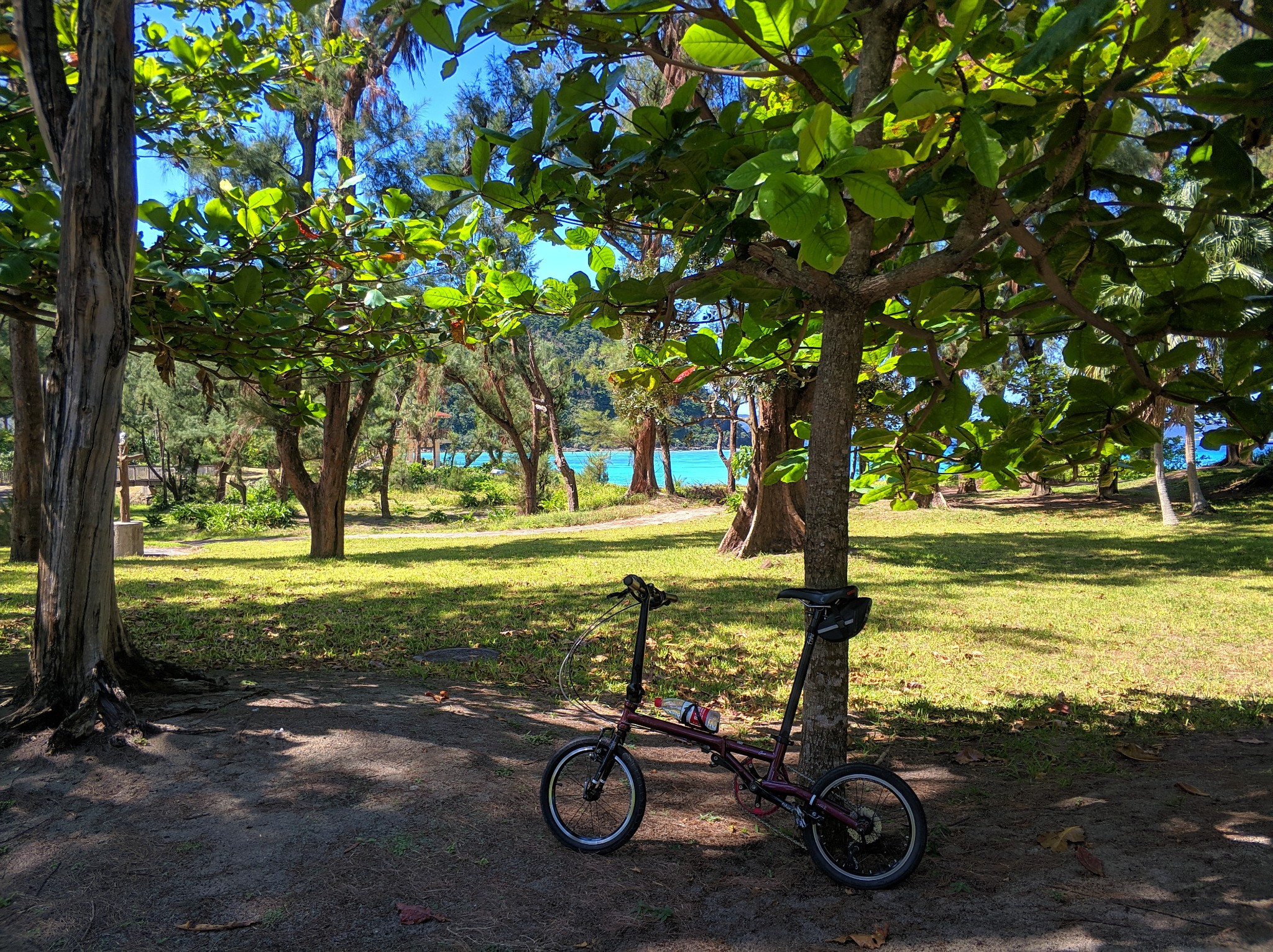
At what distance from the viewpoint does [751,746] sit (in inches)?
114

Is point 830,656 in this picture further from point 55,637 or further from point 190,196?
point 190,196

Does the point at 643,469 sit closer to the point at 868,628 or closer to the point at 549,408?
the point at 549,408

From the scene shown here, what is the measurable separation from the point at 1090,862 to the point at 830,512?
1.44 m

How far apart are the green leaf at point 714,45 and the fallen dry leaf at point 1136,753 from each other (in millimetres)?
3980

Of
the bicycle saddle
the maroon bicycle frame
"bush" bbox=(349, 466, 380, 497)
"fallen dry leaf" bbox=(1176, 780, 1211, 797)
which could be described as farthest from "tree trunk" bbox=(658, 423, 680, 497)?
the bicycle saddle

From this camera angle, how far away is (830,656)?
3.11 m

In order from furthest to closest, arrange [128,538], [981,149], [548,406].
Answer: [548,406]
[128,538]
[981,149]

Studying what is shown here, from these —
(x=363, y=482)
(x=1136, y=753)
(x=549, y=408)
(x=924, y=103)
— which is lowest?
(x=1136, y=753)

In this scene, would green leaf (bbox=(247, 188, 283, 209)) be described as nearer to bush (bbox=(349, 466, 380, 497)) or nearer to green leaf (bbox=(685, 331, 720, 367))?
green leaf (bbox=(685, 331, 720, 367))

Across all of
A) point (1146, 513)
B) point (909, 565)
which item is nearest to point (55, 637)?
point (909, 565)

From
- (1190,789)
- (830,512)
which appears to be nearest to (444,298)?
(830,512)

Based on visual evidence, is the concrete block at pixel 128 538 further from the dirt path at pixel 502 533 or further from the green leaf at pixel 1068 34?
the green leaf at pixel 1068 34

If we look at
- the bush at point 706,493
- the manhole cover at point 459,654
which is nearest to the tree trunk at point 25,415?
the manhole cover at point 459,654

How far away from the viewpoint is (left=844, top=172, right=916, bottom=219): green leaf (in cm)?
165
